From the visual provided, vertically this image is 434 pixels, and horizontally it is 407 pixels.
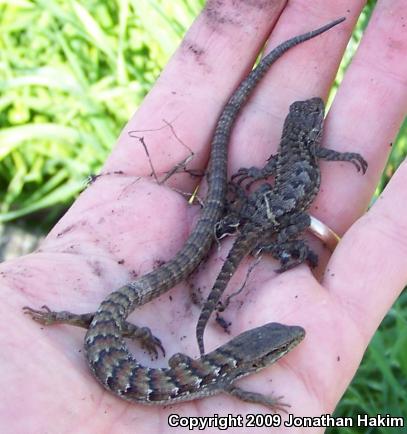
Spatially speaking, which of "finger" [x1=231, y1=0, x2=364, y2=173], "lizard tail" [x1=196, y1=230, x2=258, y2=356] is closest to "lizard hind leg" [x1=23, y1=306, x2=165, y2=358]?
"lizard tail" [x1=196, y1=230, x2=258, y2=356]

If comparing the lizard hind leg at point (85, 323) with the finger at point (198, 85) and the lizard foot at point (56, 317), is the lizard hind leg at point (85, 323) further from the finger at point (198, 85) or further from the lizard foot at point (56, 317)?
the finger at point (198, 85)

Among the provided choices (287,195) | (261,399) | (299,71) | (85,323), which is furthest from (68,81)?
(261,399)

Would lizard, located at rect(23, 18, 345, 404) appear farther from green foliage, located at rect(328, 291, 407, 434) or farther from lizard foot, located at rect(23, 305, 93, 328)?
green foliage, located at rect(328, 291, 407, 434)

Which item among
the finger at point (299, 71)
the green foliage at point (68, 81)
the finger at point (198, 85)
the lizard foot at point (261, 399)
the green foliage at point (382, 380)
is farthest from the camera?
the green foliage at point (68, 81)

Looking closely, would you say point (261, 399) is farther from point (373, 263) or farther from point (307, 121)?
point (307, 121)

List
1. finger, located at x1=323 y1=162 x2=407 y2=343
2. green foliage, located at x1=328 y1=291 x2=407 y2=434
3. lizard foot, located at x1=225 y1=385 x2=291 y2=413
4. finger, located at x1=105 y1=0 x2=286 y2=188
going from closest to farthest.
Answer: lizard foot, located at x1=225 y1=385 x2=291 y2=413 → finger, located at x1=323 y1=162 x2=407 y2=343 → green foliage, located at x1=328 y1=291 x2=407 y2=434 → finger, located at x1=105 y1=0 x2=286 y2=188

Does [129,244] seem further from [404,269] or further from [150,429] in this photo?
[404,269]

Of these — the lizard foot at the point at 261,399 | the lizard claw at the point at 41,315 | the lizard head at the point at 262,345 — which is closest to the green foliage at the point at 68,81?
the lizard claw at the point at 41,315
